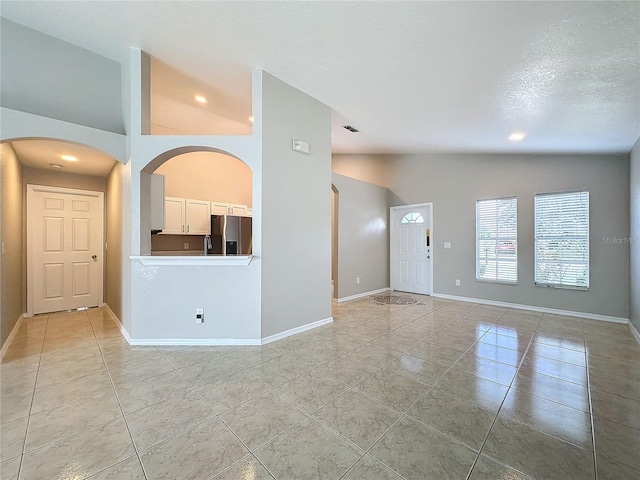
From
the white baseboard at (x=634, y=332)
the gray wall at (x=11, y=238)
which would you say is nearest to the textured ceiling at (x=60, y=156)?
A: the gray wall at (x=11, y=238)

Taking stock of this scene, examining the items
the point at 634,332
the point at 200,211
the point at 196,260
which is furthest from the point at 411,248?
the point at 196,260

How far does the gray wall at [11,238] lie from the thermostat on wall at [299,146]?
10.3 ft

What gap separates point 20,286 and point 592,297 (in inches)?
339

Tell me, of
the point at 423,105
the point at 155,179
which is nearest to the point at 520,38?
the point at 423,105

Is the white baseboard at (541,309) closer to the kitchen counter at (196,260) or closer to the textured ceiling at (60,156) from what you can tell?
the kitchen counter at (196,260)

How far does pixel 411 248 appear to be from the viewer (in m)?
6.18

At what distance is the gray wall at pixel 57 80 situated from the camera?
262cm

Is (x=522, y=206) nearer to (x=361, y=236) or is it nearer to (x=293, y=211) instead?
(x=361, y=236)

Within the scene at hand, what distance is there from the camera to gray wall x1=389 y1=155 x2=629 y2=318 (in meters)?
4.02

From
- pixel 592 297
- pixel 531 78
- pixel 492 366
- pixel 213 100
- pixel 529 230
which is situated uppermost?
pixel 213 100

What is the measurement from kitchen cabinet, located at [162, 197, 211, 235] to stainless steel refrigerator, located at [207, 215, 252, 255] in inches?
7.0

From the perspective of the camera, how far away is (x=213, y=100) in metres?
4.00

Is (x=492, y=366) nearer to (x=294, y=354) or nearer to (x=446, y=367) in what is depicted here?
(x=446, y=367)

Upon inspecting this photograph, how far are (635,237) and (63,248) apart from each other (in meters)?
8.58
